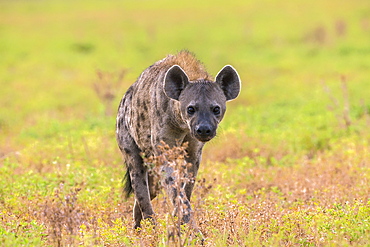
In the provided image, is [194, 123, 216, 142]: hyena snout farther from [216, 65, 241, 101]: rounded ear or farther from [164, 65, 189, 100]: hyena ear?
[216, 65, 241, 101]: rounded ear

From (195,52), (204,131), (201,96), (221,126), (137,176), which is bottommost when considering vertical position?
(195,52)

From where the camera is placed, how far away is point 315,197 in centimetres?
678

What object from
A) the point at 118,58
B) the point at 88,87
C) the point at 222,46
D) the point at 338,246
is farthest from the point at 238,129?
the point at 222,46

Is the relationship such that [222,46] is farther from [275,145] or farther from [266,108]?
[275,145]

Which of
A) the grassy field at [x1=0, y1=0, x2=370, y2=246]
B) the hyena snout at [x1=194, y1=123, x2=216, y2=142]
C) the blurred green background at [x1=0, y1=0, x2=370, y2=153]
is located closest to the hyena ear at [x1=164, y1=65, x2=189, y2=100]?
the hyena snout at [x1=194, y1=123, x2=216, y2=142]

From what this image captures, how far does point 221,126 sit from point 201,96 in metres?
6.29

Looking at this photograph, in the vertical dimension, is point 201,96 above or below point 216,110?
above

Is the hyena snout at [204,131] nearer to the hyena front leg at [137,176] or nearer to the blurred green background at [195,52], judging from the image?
the hyena front leg at [137,176]

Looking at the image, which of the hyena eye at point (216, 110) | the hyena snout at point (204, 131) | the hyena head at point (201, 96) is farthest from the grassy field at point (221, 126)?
the hyena eye at point (216, 110)

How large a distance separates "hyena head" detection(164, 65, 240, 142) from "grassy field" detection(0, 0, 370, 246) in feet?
1.51

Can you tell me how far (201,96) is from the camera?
17.1 ft

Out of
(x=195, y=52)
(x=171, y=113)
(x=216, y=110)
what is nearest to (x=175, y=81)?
(x=171, y=113)

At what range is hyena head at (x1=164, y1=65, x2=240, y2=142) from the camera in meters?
5.04

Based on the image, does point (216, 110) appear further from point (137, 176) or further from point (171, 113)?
point (137, 176)
